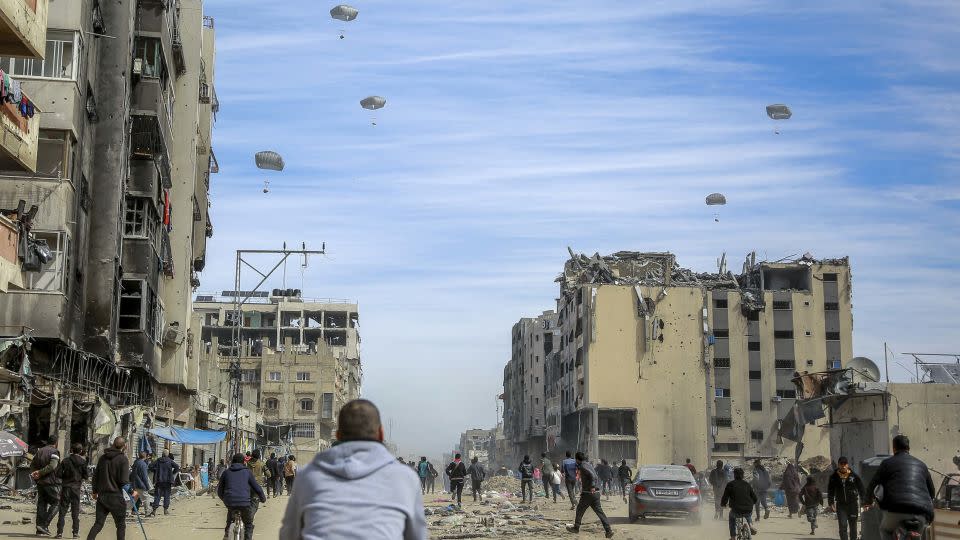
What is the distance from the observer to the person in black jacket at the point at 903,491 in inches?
446

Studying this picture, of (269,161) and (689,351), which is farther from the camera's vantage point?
(689,351)

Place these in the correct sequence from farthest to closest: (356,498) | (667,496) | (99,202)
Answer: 1. (99,202)
2. (667,496)
3. (356,498)

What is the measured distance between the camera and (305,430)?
113562 mm

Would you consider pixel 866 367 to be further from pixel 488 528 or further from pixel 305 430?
pixel 305 430

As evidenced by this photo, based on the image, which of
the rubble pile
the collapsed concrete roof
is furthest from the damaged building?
the rubble pile

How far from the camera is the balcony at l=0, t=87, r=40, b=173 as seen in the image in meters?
21.8

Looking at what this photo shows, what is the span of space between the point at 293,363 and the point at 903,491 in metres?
106

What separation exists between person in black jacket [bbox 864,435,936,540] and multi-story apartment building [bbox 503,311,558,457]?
349 ft

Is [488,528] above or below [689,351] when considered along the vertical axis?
below

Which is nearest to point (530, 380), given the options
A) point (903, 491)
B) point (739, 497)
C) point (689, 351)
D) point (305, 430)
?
point (305, 430)

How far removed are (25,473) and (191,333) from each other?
20.5m

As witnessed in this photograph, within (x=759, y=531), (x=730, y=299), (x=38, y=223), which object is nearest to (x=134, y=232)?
(x=38, y=223)

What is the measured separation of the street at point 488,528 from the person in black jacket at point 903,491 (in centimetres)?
1172

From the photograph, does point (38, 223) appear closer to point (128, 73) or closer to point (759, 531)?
point (128, 73)
